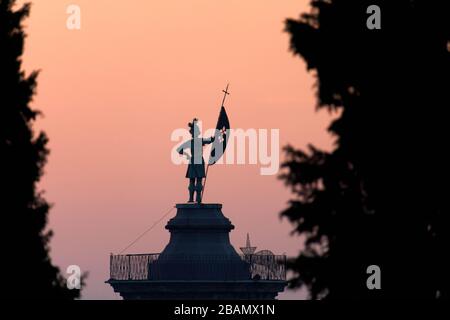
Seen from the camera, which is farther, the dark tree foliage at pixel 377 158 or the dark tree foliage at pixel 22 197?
the dark tree foliage at pixel 22 197

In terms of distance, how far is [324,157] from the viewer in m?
82.4

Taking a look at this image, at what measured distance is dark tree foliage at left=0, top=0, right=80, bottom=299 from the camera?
86688 millimetres

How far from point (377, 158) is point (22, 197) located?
11763mm

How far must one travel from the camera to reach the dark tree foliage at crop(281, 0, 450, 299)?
81938 millimetres

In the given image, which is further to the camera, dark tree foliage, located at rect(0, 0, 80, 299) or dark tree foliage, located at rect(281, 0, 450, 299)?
dark tree foliage, located at rect(0, 0, 80, 299)

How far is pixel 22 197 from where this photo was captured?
87.2 metres

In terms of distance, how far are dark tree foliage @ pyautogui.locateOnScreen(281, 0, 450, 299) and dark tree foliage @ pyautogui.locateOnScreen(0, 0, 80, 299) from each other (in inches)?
344

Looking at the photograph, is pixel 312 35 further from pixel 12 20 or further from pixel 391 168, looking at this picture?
pixel 12 20

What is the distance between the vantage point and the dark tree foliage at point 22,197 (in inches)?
3413

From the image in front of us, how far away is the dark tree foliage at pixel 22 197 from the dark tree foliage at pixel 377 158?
8.74 metres

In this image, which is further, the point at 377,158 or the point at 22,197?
the point at 22,197

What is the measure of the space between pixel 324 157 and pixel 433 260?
4.43 m
